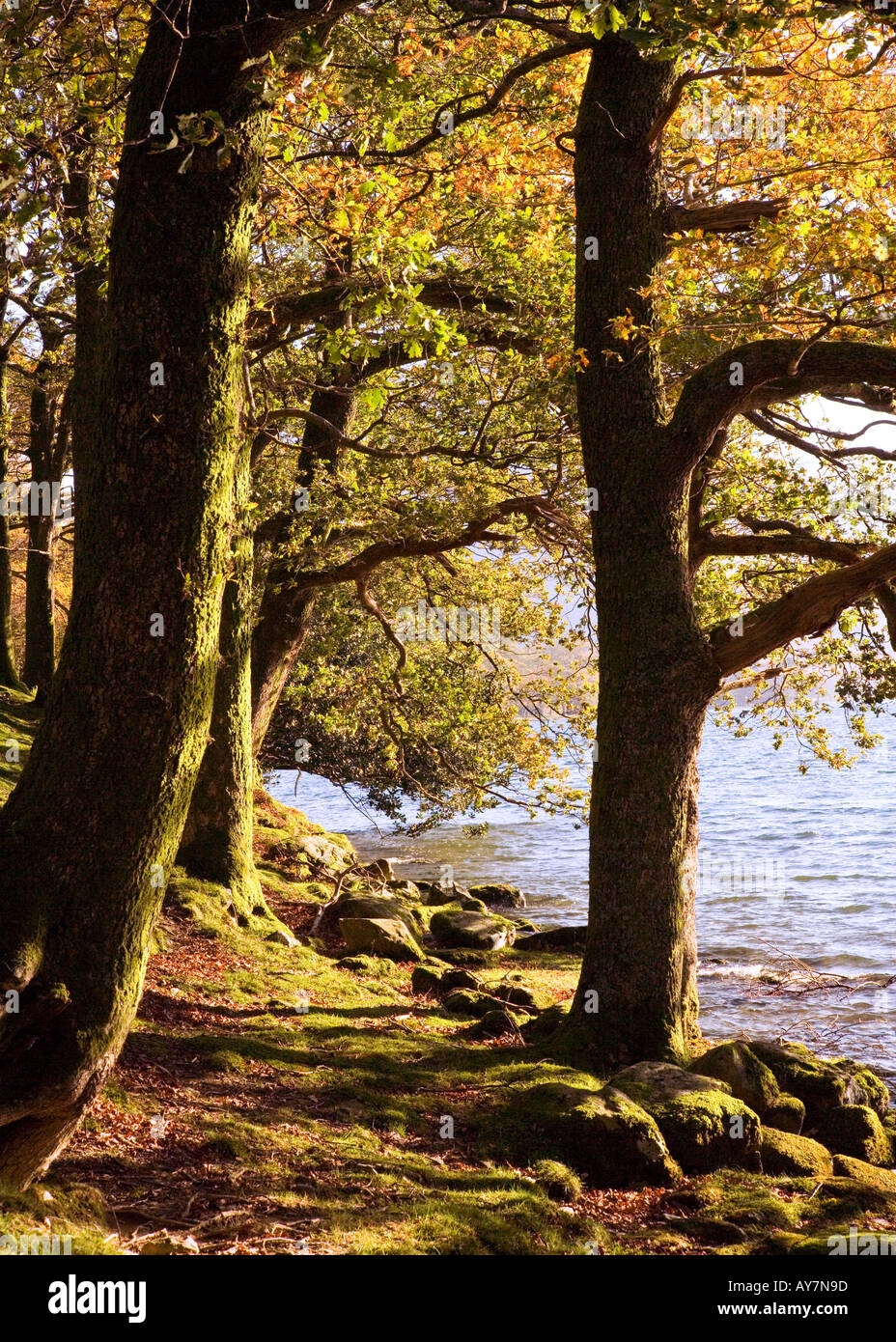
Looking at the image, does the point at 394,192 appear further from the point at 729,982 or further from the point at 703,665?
the point at 729,982

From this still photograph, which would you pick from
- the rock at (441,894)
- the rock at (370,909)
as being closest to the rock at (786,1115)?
the rock at (370,909)

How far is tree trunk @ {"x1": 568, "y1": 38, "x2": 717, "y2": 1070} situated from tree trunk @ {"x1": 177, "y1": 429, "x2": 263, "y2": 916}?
4.88 m

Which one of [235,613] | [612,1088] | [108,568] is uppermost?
[235,613]

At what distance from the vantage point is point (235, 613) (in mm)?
12875

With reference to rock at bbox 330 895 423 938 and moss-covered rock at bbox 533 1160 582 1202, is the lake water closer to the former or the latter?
moss-covered rock at bbox 533 1160 582 1202

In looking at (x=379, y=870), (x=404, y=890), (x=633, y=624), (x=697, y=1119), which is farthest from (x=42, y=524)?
(x=697, y=1119)

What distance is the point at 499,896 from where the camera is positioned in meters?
23.9

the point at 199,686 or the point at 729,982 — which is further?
the point at 729,982

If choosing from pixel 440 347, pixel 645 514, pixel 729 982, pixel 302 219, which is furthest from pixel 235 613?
pixel 729 982

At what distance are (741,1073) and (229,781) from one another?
6858mm

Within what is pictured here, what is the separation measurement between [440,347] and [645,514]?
Result: 11.7 feet

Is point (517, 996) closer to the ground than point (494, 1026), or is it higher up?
closer to the ground

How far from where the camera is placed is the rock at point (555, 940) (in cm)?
1784

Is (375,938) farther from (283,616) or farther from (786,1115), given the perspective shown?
(786,1115)
